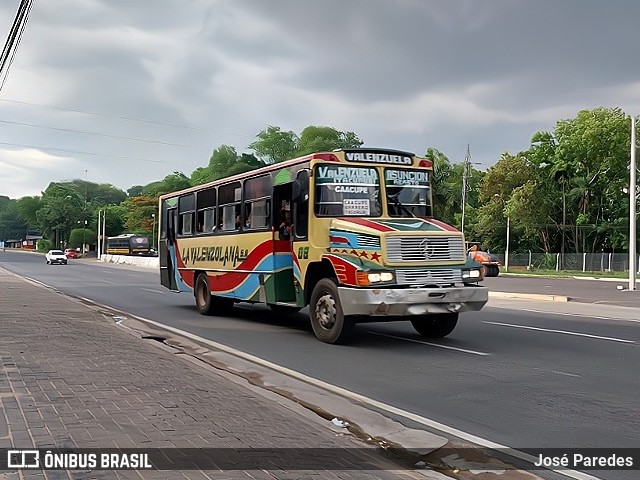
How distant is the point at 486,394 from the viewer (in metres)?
8.18

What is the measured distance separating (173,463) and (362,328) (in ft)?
31.0

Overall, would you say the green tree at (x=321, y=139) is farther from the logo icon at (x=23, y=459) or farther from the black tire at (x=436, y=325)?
the logo icon at (x=23, y=459)

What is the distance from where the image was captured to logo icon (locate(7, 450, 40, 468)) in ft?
16.1

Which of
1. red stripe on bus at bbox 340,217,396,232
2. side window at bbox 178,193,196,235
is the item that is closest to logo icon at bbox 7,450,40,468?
red stripe on bus at bbox 340,217,396,232

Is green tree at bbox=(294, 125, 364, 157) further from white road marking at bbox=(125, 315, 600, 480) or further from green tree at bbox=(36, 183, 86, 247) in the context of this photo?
white road marking at bbox=(125, 315, 600, 480)

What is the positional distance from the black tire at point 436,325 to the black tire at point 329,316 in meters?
1.72

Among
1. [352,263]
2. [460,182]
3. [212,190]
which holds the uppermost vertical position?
[460,182]

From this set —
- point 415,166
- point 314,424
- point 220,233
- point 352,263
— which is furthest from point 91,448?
point 220,233

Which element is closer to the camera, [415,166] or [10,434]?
[10,434]

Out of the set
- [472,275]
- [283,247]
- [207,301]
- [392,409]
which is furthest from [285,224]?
[392,409]

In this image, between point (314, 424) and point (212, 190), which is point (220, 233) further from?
point (314, 424)

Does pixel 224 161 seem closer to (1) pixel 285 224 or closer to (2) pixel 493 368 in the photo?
(1) pixel 285 224

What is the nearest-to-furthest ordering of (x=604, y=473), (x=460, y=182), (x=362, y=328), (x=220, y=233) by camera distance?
(x=604, y=473) → (x=362, y=328) → (x=220, y=233) → (x=460, y=182)

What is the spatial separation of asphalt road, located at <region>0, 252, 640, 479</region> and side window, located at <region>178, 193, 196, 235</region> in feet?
8.42
